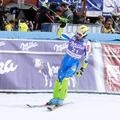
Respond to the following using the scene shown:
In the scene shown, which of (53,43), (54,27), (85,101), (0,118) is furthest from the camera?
(54,27)

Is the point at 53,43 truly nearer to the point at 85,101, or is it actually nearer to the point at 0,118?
the point at 85,101

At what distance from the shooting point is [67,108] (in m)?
9.69

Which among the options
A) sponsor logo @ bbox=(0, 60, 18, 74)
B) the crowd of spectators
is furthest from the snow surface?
the crowd of spectators

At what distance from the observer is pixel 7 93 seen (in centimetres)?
1098

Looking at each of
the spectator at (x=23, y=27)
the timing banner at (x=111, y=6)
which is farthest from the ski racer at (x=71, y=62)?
the timing banner at (x=111, y=6)

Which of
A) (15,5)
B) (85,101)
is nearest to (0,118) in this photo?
(85,101)

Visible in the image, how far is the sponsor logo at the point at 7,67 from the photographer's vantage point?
10.9m

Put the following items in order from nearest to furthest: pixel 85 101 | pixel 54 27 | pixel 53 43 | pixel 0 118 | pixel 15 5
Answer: pixel 0 118
pixel 85 101
pixel 53 43
pixel 54 27
pixel 15 5

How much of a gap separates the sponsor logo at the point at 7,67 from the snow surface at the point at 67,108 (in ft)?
1.60

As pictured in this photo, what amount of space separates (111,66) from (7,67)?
2.35m

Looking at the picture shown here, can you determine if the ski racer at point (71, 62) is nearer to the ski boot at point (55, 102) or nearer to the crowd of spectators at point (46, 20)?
the ski boot at point (55, 102)

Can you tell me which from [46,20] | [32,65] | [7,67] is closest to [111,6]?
[46,20]

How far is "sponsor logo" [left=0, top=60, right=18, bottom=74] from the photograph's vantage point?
35.9ft

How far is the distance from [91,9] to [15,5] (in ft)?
8.87
